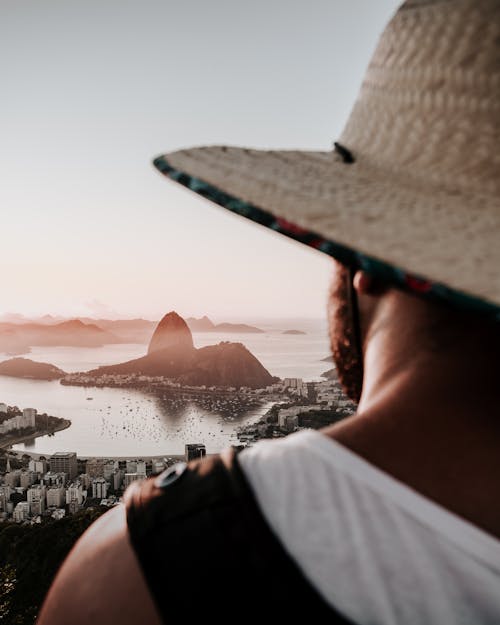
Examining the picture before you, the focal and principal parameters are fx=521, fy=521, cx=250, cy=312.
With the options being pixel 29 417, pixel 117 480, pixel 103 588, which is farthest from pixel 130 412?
pixel 103 588

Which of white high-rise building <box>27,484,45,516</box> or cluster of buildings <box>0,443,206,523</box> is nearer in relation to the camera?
cluster of buildings <box>0,443,206,523</box>

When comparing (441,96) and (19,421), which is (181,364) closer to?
(19,421)

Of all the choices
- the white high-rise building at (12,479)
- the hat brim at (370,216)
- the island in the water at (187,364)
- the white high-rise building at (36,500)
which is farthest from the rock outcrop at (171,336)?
the hat brim at (370,216)

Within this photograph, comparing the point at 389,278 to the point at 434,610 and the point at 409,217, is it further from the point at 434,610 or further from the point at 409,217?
the point at 434,610

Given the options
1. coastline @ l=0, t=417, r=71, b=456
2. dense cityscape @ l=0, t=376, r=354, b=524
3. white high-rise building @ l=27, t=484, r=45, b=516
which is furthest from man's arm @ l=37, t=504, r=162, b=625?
coastline @ l=0, t=417, r=71, b=456

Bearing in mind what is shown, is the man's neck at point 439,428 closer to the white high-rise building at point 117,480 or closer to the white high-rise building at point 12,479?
the white high-rise building at point 117,480

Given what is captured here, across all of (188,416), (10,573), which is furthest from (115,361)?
(10,573)

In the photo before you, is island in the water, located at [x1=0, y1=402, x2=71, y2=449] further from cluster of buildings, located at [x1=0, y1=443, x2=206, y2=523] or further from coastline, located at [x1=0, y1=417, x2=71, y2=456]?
cluster of buildings, located at [x1=0, y1=443, x2=206, y2=523]
